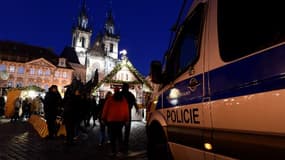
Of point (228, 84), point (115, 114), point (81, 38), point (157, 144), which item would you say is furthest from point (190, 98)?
point (81, 38)

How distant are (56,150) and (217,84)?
6342 millimetres

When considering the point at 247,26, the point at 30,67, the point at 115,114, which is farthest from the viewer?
the point at 30,67

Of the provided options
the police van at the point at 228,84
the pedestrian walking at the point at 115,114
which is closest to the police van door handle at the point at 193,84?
the police van at the point at 228,84

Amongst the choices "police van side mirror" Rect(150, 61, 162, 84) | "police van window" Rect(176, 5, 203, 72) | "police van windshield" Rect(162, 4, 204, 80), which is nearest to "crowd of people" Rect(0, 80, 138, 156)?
"police van side mirror" Rect(150, 61, 162, 84)

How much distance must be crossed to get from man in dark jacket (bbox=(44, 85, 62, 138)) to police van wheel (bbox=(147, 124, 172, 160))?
6713mm

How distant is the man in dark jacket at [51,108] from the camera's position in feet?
34.0

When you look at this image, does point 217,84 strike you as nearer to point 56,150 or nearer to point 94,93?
point 56,150

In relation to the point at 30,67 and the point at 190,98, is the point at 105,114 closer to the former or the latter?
the point at 190,98

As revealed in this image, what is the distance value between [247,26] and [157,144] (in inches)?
106

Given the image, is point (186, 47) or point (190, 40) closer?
point (190, 40)

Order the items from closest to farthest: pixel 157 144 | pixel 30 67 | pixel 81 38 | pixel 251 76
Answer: pixel 251 76, pixel 157 144, pixel 30 67, pixel 81 38

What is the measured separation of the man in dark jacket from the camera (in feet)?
34.0

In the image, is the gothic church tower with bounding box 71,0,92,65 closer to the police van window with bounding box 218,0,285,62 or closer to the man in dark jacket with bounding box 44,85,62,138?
the man in dark jacket with bounding box 44,85,62,138

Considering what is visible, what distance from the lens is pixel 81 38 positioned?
8831 centimetres
